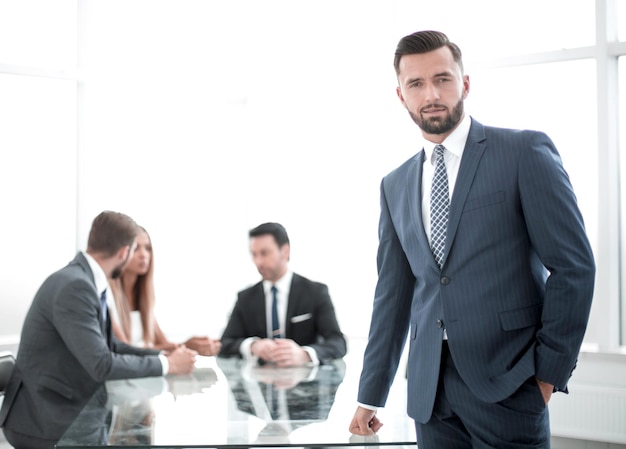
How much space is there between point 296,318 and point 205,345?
1.81 ft

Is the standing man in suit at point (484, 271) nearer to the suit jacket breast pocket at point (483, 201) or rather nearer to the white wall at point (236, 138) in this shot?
the suit jacket breast pocket at point (483, 201)

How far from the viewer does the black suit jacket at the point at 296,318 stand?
4.17 meters

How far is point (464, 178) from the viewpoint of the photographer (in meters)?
1.74

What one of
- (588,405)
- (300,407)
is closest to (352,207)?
(588,405)

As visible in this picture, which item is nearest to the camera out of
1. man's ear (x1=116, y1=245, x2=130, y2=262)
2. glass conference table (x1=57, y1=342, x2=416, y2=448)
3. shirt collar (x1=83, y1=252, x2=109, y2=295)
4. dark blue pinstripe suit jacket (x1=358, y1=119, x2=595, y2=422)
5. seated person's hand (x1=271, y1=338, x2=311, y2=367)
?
dark blue pinstripe suit jacket (x1=358, y1=119, x2=595, y2=422)

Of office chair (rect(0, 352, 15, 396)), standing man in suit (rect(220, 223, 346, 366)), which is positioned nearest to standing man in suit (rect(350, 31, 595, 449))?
office chair (rect(0, 352, 15, 396))

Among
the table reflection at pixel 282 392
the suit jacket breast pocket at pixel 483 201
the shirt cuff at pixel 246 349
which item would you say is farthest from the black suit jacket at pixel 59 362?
the suit jacket breast pocket at pixel 483 201

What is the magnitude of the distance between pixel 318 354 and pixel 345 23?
2.72 m

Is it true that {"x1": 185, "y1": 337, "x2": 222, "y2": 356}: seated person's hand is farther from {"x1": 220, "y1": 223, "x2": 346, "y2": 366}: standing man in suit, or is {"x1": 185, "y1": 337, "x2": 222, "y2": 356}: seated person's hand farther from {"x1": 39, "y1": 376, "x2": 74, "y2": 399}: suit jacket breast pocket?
{"x1": 39, "y1": 376, "x2": 74, "y2": 399}: suit jacket breast pocket

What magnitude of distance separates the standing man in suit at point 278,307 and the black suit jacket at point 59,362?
106cm

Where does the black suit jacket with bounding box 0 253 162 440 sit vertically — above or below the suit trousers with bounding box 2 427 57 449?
above

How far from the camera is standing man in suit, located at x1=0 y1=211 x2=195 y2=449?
10.1ft

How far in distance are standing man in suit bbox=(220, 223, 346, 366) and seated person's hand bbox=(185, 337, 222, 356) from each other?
4 centimetres

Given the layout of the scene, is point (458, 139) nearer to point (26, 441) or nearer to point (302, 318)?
point (26, 441)
